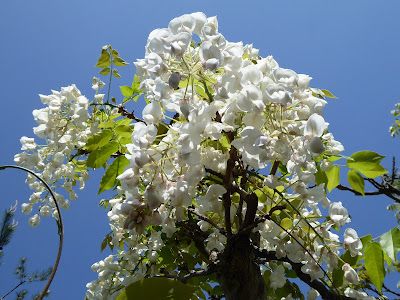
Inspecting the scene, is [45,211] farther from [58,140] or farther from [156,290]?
[156,290]

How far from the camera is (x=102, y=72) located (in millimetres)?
1475

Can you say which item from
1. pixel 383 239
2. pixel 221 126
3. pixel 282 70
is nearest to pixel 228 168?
pixel 221 126

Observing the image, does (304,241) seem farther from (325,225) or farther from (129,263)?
(129,263)

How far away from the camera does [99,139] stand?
1.18m

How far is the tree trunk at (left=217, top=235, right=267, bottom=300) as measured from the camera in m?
1.14

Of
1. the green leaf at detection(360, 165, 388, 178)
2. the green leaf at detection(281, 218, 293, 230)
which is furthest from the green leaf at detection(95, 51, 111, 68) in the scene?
the green leaf at detection(360, 165, 388, 178)

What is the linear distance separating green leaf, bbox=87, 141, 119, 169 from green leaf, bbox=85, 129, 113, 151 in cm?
5

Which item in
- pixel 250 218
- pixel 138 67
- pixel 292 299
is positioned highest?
pixel 138 67

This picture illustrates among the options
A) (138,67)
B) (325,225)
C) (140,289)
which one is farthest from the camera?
(138,67)

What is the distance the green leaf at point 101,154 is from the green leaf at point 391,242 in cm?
85

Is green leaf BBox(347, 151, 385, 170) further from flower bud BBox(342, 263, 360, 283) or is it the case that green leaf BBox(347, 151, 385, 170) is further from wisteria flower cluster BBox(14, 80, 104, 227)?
wisteria flower cluster BBox(14, 80, 104, 227)

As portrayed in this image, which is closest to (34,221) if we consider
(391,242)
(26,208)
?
(26,208)

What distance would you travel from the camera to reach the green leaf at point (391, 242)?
938mm

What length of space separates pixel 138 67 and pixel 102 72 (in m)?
0.28
